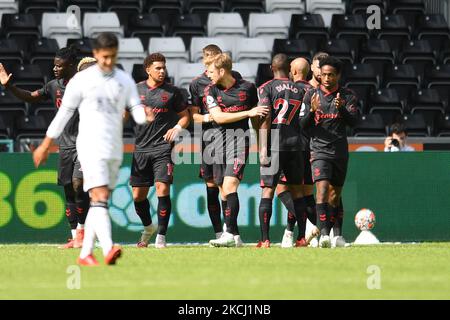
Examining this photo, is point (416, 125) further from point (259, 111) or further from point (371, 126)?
point (259, 111)

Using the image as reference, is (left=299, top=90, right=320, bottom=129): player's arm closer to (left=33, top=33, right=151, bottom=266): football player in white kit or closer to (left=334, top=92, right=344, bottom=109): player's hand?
(left=334, top=92, right=344, bottom=109): player's hand

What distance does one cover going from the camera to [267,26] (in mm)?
22781

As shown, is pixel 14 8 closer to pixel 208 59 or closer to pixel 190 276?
pixel 208 59

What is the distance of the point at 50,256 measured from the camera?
12320 millimetres

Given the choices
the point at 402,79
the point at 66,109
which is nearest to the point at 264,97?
the point at 66,109

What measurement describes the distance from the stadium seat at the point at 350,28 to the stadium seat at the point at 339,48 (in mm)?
469

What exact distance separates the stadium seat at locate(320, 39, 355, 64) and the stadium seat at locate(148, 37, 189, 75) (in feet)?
8.62

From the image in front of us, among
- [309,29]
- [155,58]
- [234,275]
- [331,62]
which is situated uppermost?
[309,29]

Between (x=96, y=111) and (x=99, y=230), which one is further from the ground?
(x=96, y=111)

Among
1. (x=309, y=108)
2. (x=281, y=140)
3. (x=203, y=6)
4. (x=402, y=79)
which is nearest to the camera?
(x=309, y=108)

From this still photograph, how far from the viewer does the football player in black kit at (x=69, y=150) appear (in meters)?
14.5

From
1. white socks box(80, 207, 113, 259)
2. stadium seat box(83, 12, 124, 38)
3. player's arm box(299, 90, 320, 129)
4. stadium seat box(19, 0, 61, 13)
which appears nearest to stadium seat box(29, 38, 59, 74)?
stadium seat box(83, 12, 124, 38)

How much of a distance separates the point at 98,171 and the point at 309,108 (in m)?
4.11

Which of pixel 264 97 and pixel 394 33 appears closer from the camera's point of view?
pixel 264 97
